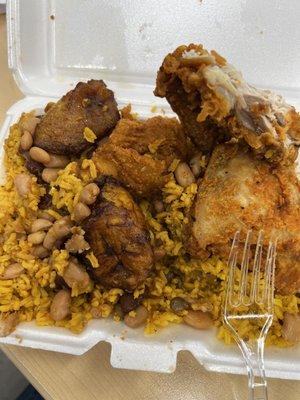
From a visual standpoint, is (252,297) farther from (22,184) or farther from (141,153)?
(22,184)

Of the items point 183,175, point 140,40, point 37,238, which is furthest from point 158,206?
point 140,40

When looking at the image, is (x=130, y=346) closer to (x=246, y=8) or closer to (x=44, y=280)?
(x=44, y=280)

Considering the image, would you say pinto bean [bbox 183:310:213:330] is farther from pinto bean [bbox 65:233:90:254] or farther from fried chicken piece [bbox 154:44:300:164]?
fried chicken piece [bbox 154:44:300:164]

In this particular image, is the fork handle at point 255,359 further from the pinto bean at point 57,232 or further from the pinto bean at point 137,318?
the pinto bean at point 57,232

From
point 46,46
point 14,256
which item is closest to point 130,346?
point 14,256

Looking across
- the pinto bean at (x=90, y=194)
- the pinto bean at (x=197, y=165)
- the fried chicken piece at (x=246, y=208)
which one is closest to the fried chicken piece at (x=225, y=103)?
the fried chicken piece at (x=246, y=208)

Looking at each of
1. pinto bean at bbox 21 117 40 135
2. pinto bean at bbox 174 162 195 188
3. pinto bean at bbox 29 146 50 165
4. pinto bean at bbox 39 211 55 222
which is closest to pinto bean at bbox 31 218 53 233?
pinto bean at bbox 39 211 55 222
